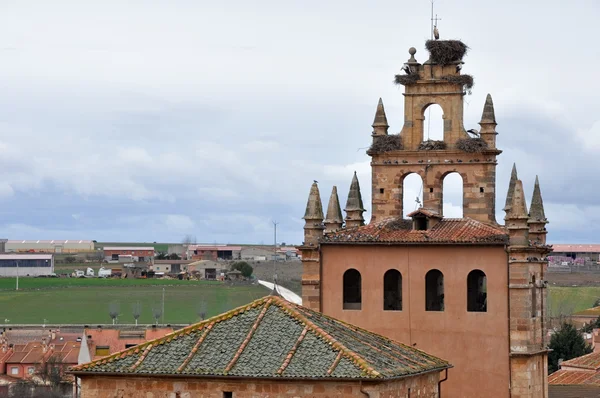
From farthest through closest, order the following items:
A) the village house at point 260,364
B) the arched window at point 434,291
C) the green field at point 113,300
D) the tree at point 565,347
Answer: the green field at point 113,300 → the tree at point 565,347 → the arched window at point 434,291 → the village house at point 260,364

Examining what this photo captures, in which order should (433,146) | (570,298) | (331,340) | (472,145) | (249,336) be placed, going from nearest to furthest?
(331,340) → (249,336) → (472,145) → (433,146) → (570,298)

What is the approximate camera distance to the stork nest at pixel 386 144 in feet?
155

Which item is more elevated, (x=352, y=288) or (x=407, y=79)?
(x=407, y=79)

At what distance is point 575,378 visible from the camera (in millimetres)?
69438

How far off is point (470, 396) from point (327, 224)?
22.9 ft

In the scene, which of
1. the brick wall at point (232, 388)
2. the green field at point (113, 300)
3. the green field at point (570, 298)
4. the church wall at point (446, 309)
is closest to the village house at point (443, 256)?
the church wall at point (446, 309)

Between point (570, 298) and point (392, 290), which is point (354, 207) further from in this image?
point (570, 298)

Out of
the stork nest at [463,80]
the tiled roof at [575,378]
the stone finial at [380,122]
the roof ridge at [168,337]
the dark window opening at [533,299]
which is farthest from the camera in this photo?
the tiled roof at [575,378]

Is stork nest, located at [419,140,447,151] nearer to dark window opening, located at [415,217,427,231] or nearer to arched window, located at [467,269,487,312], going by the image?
dark window opening, located at [415,217,427,231]

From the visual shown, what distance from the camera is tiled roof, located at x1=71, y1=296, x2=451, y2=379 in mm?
31578

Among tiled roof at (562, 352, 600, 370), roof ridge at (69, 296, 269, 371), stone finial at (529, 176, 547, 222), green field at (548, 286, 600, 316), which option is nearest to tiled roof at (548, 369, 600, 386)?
tiled roof at (562, 352, 600, 370)

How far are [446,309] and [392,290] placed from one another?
82.2 inches

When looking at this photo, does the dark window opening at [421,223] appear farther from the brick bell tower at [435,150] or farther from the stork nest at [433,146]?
the stork nest at [433,146]

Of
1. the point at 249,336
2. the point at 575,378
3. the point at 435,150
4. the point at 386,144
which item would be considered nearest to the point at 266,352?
the point at 249,336
